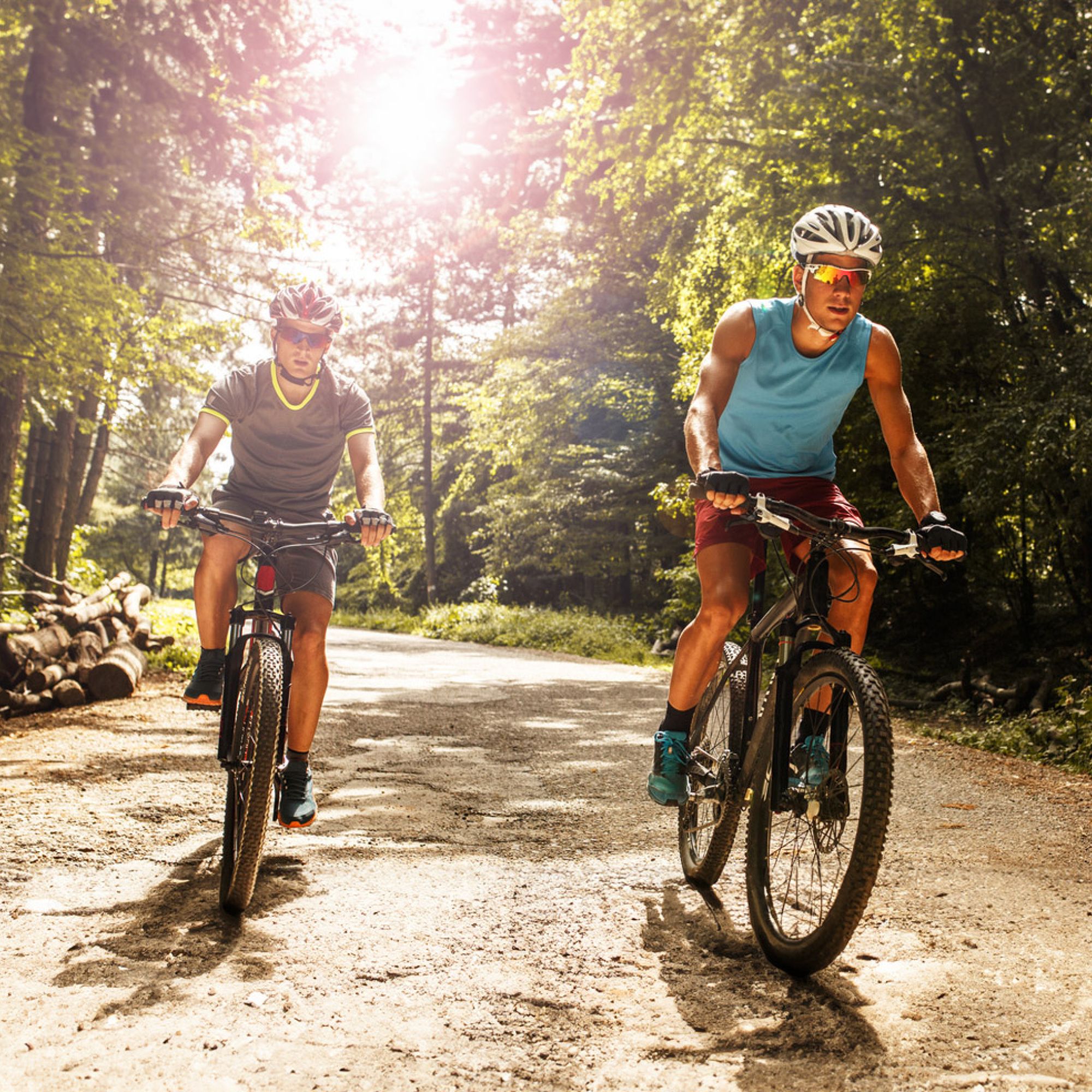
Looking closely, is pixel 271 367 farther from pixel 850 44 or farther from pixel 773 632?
pixel 850 44

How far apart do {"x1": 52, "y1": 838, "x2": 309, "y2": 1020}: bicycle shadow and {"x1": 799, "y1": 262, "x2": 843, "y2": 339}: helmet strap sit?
2597 mm

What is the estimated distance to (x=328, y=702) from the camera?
9023 mm

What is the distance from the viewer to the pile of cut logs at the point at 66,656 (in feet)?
26.2

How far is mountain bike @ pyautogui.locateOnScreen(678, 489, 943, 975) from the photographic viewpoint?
2721 millimetres

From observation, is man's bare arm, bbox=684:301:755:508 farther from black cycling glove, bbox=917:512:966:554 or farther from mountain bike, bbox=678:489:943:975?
black cycling glove, bbox=917:512:966:554

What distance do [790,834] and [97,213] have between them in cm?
1078

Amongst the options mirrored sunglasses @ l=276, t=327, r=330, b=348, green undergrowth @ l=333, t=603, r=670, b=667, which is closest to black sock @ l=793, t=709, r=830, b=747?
mirrored sunglasses @ l=276, t=327, r=330, b=348

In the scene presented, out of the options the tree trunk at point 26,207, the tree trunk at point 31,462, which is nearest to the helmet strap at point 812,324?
the tree trunk at point 26,207

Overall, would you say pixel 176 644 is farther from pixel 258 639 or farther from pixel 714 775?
A: pixel 714 775

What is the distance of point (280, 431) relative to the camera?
4.26m

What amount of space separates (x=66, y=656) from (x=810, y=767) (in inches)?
296

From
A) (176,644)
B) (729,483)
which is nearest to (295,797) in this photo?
(729,483)

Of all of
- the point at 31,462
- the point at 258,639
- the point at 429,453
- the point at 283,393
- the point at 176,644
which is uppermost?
the point at 429,453

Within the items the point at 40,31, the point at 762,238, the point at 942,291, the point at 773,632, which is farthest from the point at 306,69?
the point at 773,632
